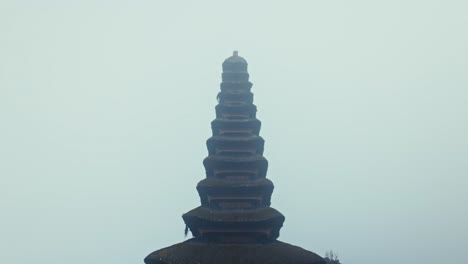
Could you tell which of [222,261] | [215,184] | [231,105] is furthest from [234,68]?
[222,261]

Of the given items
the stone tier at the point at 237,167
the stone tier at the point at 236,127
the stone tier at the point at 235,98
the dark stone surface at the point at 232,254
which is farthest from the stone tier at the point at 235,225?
the stone tier at the point at 235,98

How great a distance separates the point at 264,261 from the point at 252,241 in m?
1.84

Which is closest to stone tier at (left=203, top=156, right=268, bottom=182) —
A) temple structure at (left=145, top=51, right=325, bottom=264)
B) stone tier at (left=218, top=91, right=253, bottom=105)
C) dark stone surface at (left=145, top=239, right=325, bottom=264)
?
temple structure at (left=145, top=51, right=325, bottom=264)

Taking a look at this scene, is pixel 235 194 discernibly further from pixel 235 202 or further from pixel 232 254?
pixel 232 254

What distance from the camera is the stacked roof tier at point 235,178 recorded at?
20375 mm

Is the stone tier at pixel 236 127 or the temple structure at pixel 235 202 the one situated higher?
the stone tier at pixel 236 127

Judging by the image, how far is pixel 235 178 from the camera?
21750 millimetres

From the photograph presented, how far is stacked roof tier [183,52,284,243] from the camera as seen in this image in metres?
20.4

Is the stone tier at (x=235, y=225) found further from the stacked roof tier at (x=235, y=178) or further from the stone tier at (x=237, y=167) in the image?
the stone tier at (x=237, y=167)

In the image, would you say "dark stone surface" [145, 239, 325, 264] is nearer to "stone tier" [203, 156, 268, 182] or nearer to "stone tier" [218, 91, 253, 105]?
"stone tier" [203, 156, 268, 182]

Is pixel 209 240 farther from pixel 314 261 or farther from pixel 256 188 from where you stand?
pixel 314 261

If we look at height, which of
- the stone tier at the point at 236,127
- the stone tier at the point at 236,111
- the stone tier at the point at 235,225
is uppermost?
the stone tier at the point at 236,111

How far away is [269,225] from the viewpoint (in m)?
20.5

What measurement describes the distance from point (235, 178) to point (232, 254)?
156 inches
